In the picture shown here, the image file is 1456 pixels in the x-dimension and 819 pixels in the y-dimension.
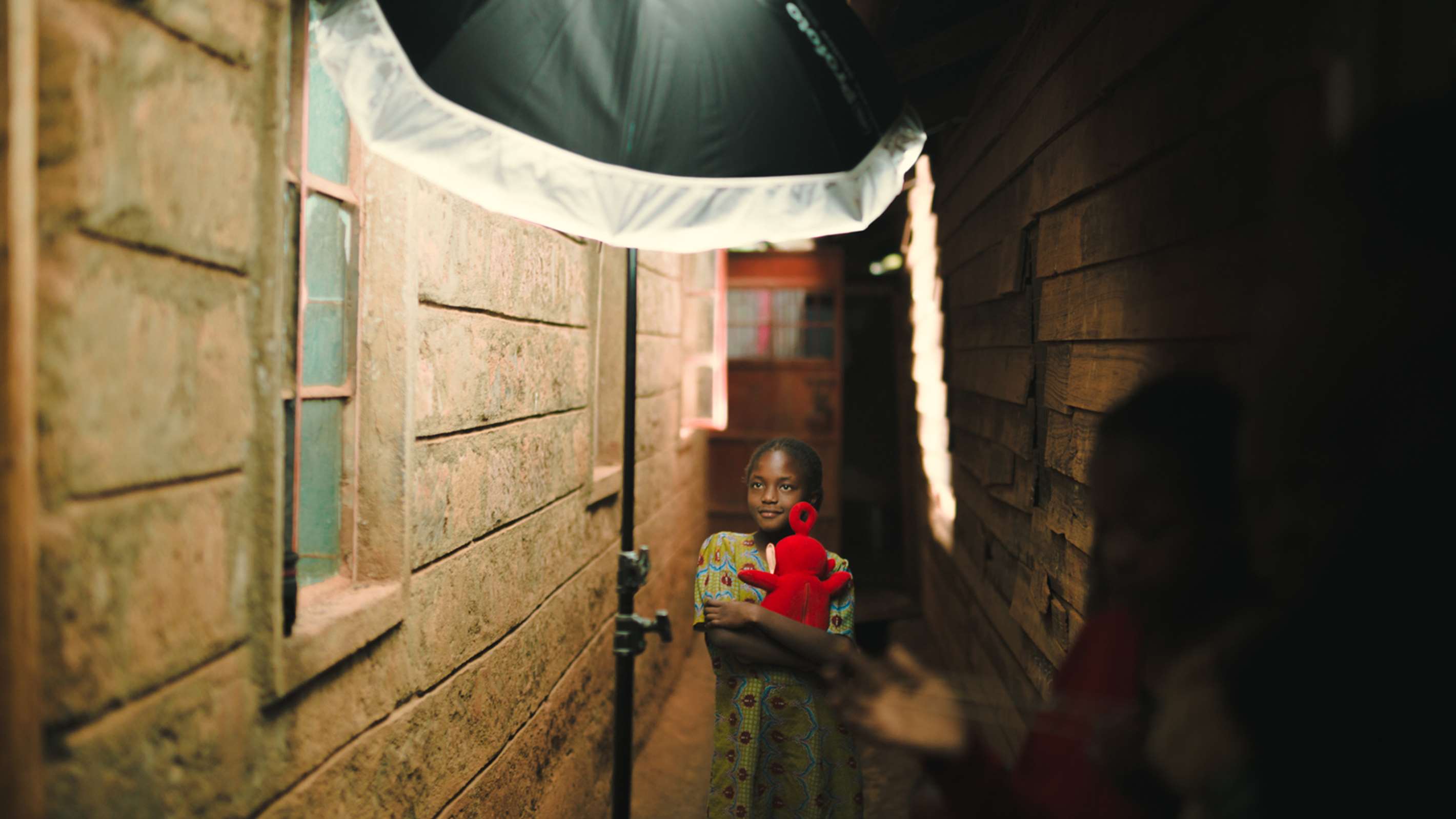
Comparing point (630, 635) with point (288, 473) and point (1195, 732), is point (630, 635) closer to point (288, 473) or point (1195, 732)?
point (288, 473)

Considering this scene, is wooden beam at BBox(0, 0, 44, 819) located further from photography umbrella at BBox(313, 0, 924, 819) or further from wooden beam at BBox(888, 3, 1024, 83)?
wooden beam at BBox(888, 3, 1024, 83)

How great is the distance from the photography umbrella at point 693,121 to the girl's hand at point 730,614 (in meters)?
0.96

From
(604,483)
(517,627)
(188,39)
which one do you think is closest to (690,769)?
(604,483)

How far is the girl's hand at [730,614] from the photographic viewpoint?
6.81 ft

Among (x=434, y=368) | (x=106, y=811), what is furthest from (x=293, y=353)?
(x=106, y=811)

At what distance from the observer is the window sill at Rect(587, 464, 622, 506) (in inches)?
135

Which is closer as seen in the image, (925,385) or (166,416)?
(166,416)

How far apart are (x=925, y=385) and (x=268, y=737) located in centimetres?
494

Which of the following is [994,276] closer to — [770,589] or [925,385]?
[770,589]

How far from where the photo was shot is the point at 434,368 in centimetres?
203

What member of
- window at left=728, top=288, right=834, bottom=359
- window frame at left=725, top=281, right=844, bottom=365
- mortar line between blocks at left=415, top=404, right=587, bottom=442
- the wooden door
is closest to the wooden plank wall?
mortar line between blocks at left=415, top=404, right=587, bottom=442

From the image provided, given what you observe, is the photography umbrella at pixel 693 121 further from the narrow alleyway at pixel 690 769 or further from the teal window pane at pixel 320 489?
the narrow alleyway at pixel 690 769

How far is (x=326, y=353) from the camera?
6.09 ft

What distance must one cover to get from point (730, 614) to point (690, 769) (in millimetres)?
2598
